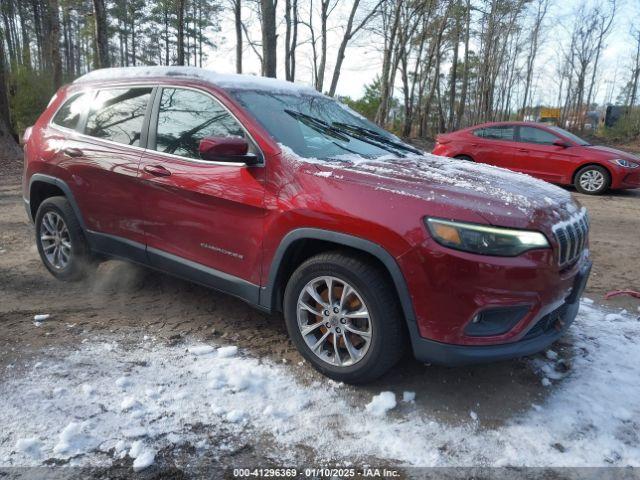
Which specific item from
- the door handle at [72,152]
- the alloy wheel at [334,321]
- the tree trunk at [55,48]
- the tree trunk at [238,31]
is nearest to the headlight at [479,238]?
the alloy wheel at [334,321]

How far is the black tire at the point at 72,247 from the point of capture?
4.25 meters

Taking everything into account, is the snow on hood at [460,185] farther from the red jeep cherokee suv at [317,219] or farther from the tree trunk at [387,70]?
the tree trunk at [387,70]

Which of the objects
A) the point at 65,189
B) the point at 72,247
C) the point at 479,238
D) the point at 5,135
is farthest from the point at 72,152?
the point at 5,135

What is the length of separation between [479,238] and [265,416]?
1.42 metres

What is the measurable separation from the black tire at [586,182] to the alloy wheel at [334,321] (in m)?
9.13

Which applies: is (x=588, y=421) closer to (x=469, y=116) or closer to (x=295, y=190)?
(x=295, y=190)

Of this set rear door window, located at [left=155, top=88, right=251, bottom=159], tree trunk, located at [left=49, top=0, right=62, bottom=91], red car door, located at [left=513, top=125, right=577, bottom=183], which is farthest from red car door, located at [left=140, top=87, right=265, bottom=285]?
tree trunk, located at [left=49, top=0, right=62, bottom=91]

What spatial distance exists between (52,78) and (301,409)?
21089 millimetres

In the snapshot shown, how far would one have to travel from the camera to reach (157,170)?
3.55 meters

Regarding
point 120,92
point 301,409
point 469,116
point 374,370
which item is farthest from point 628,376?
point 469,116

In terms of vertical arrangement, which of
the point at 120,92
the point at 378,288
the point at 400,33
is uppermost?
the point at 400,33

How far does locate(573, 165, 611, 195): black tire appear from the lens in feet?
33.1

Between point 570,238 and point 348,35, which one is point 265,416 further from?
point 348,35

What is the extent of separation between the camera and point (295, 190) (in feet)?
9.71
